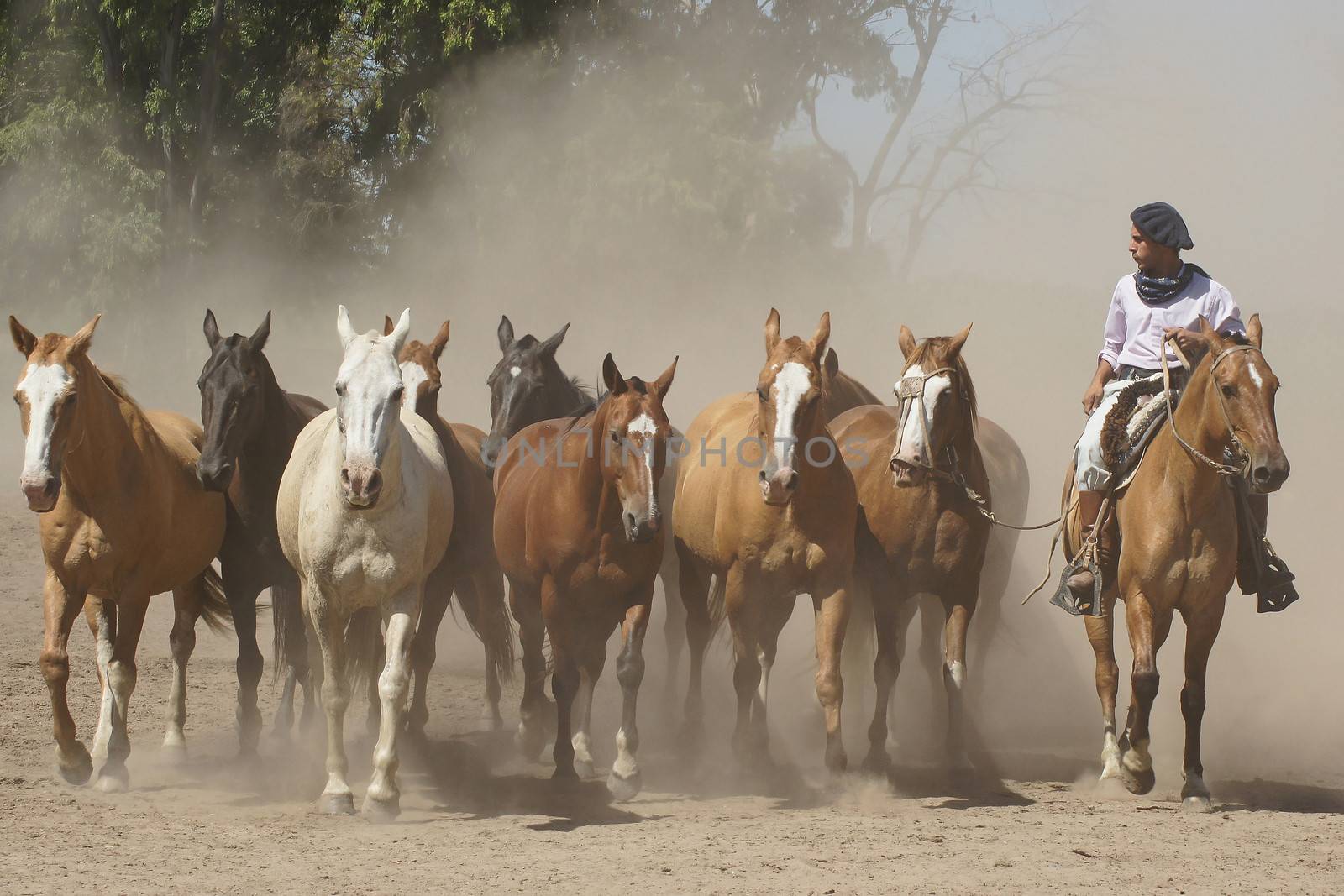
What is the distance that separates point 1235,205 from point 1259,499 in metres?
17.8

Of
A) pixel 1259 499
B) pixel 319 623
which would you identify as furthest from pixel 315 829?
pixel 1259 499

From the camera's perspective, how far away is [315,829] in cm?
627

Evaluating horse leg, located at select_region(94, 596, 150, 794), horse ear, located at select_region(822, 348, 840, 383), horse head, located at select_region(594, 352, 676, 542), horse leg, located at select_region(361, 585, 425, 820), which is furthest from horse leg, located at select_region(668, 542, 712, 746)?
horse leg, located at select_region(94, 596, 150, 794)

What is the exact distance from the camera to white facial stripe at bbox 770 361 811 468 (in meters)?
6.78

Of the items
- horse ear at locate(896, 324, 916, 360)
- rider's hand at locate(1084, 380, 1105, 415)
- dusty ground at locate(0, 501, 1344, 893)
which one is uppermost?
horse ear at locate(896, 324, 916, 360)

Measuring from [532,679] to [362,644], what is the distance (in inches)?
44.2

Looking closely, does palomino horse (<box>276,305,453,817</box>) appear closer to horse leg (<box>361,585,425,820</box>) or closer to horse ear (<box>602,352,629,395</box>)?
horse leg (<box>361,585,425,820</box>)

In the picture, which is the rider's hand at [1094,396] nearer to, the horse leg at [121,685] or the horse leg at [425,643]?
the horse leg at [425,643]

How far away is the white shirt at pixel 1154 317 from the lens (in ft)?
23.7

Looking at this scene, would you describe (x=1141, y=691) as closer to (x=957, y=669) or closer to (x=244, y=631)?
(x=957, y=669)

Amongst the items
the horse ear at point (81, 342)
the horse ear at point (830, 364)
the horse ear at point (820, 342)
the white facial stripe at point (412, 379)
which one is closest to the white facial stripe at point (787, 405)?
the horse ear at point (820, 342)

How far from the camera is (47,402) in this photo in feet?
21.5

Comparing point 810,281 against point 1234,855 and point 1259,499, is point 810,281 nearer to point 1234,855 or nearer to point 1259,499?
point 1259,499

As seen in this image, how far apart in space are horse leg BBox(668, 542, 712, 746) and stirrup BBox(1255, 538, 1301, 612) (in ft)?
9.50
